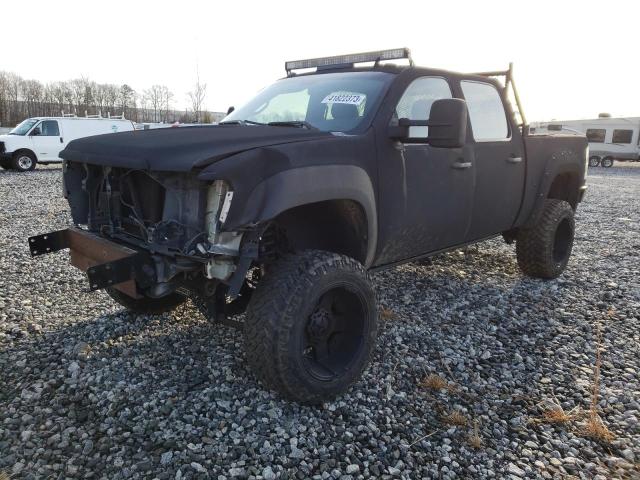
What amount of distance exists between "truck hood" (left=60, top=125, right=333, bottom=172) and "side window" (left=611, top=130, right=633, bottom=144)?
3150 cm

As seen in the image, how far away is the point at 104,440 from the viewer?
8.05 feet

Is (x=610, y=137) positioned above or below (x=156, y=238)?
above

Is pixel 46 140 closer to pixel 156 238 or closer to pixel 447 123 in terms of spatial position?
pixel 156 238

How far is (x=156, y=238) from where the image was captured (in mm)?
2584

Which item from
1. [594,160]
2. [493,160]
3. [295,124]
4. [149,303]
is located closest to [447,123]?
[295,124]

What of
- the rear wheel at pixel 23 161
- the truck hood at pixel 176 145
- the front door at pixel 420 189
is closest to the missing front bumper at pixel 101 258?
the truck hood at pixel 176 145

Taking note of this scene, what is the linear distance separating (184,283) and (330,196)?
999 mm

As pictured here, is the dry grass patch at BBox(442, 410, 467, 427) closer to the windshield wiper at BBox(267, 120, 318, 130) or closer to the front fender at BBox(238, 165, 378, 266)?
the front fender at BBox(238, 165, 378, 266)

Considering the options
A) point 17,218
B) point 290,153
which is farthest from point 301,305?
point 17,218

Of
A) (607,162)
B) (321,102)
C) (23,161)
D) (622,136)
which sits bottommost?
(607,162)

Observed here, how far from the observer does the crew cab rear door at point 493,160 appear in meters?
4.02

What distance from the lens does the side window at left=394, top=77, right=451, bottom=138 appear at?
11.1 ft

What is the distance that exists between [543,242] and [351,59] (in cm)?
271

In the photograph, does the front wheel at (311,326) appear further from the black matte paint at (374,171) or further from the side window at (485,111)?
the side window at (485,111)
